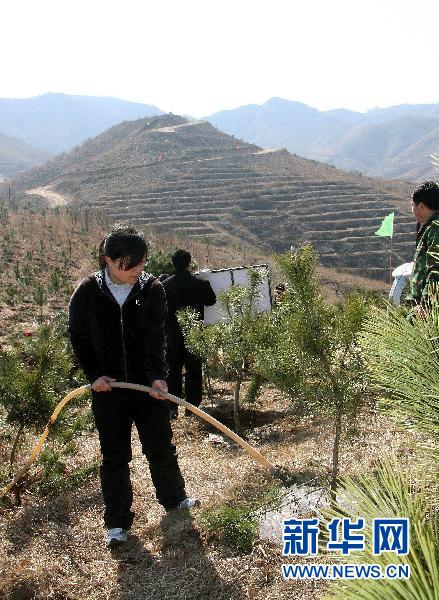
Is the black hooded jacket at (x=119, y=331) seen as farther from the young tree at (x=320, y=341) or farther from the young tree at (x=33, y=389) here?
the young tree at (x=33, y=389)

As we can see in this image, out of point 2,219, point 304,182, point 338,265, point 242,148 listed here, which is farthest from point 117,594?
Result: point 242,148

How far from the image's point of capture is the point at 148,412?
9.52 feet

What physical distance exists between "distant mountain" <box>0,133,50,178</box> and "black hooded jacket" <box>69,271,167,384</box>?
137m

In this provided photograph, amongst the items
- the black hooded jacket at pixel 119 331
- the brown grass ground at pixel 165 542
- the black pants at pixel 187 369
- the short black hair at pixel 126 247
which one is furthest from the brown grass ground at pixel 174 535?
the short black hair at pixel 126 247

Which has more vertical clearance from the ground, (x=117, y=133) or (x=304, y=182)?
(x=117, y=133)

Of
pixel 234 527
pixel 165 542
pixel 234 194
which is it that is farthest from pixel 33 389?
pixel 234 194

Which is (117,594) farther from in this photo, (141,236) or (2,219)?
(2,219)

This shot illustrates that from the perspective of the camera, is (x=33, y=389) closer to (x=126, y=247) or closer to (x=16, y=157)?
(x=126, y=247)

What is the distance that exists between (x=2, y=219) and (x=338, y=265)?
25401 millimetres

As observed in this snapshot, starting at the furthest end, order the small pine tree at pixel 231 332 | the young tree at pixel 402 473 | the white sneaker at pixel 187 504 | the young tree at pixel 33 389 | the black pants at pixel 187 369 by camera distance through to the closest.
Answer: the black pants at pixel 187 369, the small pine tree at pixel 231 332, the young tree at pixel 33 389, the white sneaker at pixel 187 504, the young tree at pixel 402 473

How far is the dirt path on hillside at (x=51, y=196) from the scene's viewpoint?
5177 cm

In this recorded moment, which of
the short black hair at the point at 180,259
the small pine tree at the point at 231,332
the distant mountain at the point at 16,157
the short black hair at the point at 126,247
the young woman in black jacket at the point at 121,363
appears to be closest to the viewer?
the short black hair at the point at 126,247

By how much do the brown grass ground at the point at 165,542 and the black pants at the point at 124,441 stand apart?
234mm

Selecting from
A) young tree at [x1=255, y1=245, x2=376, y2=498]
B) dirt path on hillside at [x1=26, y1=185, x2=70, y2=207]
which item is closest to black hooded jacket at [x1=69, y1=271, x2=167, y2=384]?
young tree at [x1=255, y1=245, x2=376, y2=498]
